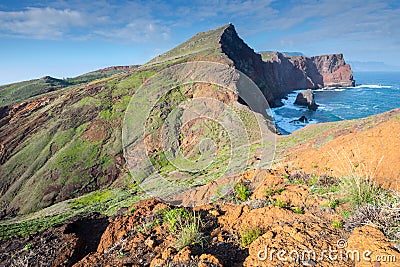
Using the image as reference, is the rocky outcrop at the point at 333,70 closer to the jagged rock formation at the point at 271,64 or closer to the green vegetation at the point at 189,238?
the jagged rock formation at the point at 271,64

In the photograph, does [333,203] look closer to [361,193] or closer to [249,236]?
[361,193]

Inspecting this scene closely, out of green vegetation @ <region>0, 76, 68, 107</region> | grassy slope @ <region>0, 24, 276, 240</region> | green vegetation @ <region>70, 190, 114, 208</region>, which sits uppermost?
green vegetation @ <region>0, 76, 68, 107</region>

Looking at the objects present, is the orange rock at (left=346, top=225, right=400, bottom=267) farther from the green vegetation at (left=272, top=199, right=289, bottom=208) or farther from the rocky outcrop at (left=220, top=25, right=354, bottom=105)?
the rocky outcrop at (left=220, top=25, right=354, bottom=105)

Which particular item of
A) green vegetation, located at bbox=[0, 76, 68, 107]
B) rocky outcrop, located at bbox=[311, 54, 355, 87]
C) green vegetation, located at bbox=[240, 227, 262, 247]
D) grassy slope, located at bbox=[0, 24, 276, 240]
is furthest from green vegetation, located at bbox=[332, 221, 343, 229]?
rocky outcrop, located at bbox=[311, 54, 355, 87]

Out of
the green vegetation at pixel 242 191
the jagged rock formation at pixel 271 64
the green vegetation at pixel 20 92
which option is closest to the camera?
the green vegetation at pixel 242 191

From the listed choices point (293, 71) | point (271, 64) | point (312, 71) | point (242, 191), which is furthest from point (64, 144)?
point (312, 71)

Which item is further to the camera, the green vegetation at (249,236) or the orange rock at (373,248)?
the green vegetation at (249,236)

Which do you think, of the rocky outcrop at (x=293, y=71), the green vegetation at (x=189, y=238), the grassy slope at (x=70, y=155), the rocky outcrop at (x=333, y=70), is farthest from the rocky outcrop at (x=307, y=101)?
the green vegetation at (x=189, y=238)

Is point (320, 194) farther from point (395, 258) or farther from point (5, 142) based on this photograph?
point (5, 142)
